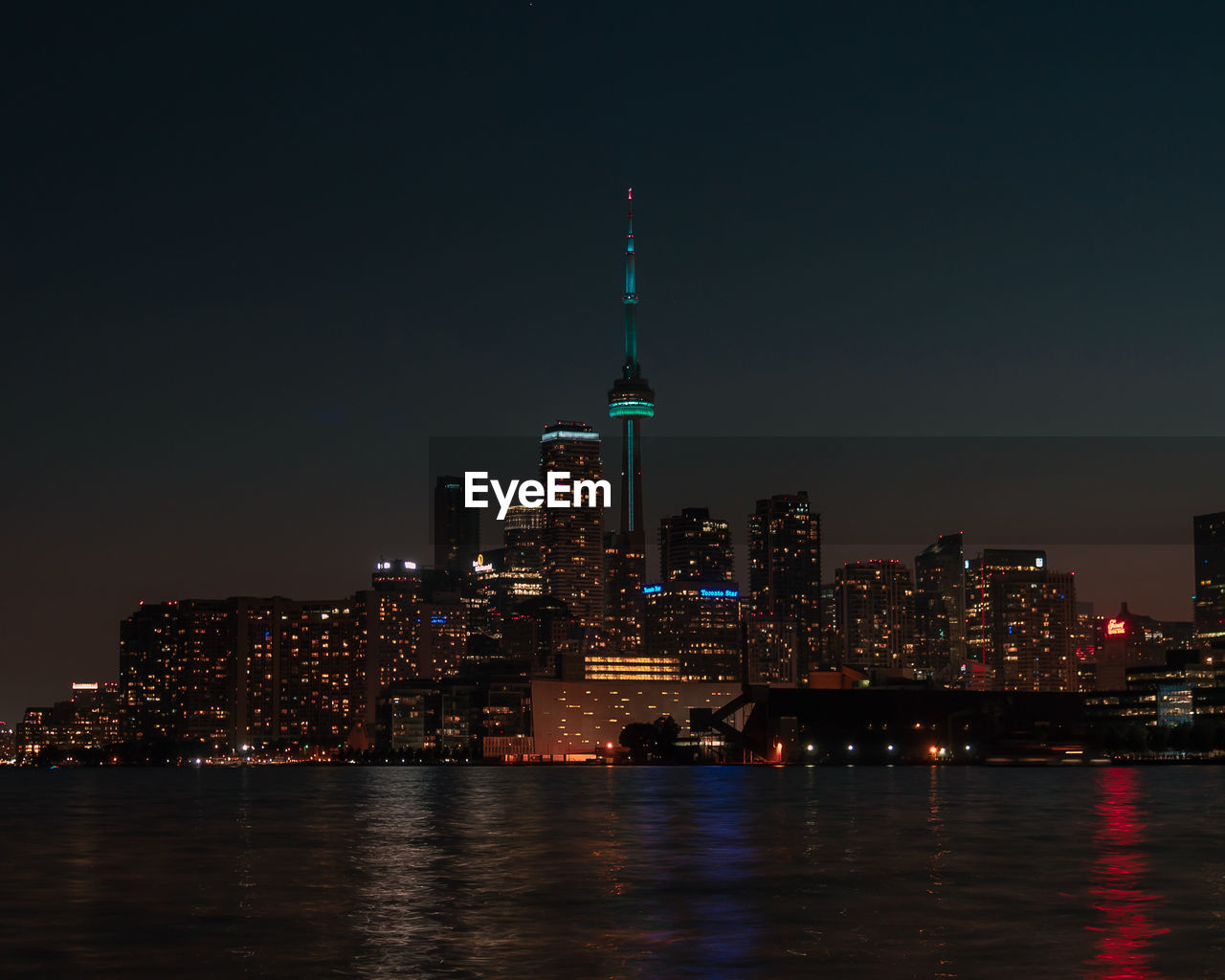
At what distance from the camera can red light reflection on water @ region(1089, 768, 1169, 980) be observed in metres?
35.0

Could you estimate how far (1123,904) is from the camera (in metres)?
46.6

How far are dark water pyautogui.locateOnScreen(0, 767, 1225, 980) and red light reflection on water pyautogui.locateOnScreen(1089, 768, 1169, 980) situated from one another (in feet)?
0.51

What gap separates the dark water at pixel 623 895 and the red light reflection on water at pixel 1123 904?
6.1 inches

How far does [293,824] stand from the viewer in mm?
93625

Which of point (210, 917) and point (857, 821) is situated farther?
point (857, 821)

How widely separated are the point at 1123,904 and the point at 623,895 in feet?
48.3

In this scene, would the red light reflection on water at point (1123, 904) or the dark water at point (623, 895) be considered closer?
the red light reflection on water at point (1123, 904)

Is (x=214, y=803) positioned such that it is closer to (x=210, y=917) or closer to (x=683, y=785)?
(x=683, y=785)

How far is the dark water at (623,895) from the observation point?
120ft

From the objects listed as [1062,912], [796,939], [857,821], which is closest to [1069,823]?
[857,821]

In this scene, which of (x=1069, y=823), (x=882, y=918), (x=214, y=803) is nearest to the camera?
(x=882, y=918)

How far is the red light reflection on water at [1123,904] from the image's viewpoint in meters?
35.0

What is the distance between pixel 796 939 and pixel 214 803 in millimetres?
98819

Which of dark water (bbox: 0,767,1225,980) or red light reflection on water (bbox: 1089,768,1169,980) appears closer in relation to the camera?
red light reflection on water (bbox: 1089,768,1169,980)
